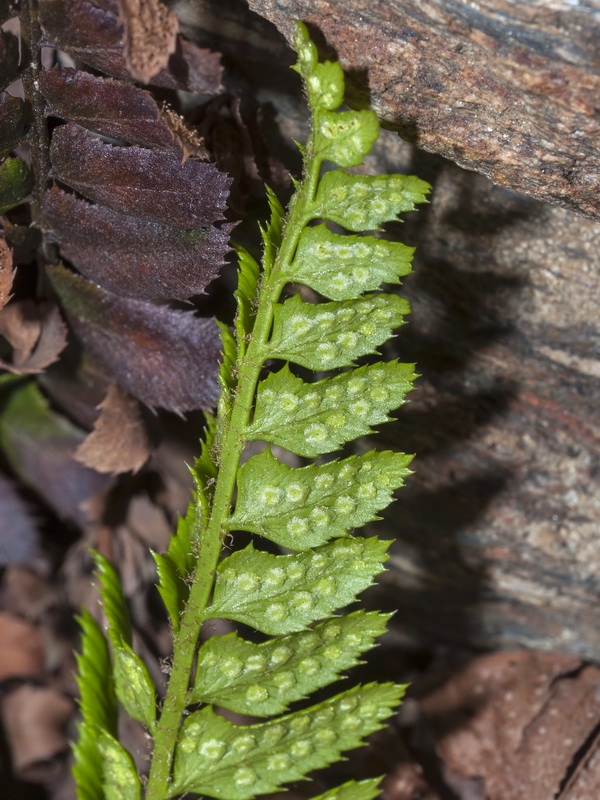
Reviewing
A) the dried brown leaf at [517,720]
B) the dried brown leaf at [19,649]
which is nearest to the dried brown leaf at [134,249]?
the dried brown leaf at [19,649]

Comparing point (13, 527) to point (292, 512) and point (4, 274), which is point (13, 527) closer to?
point (4, 274)

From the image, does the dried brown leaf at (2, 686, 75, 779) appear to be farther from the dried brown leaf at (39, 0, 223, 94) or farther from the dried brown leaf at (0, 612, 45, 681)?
the dried brown leaf at (39, 0, 223, 94)

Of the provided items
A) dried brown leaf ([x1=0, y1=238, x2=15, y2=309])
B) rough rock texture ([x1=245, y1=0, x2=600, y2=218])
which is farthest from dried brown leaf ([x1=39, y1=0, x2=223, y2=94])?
dried brown leaf ([x1=0, y1=238, x2=15, y2=309])

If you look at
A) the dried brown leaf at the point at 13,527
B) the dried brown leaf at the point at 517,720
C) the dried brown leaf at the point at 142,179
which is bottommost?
the dried brown leaf at the point at 517,720

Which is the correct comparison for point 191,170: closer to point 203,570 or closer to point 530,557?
point 203,570

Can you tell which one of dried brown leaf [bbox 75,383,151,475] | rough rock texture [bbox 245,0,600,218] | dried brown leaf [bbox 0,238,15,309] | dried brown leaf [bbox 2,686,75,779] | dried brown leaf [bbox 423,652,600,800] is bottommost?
dried brown leaf [bbox 2,686,75,779]

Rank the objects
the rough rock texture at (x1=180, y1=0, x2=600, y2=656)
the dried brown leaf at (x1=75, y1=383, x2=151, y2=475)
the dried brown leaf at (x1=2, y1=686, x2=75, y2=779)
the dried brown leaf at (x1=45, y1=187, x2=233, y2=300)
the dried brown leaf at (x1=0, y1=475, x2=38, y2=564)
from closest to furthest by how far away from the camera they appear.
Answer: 1. the dried brown leaf at (x1=45, y1=187, x2=233, y2=300)
2. the rough rock texture at (x1=180, y1=0, x2=600, y2=656)
3. the dried brown leaf at (x1=75, y1=383, x2=151, y2=475)
4. the dried brown leaf at (x1=0, y1=475, x2=38, y2=564)
5. the dried brown leaf at (x1=2, y1=686, x2=75, y2=779)

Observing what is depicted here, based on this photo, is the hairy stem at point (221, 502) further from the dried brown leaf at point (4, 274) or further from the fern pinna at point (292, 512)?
the dried brown leaf at point (4, 274)

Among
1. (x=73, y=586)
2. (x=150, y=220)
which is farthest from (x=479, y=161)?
(x=73, y=586)
